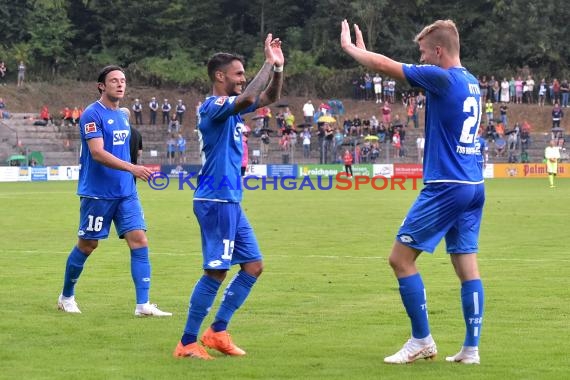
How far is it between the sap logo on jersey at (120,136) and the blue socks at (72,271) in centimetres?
111

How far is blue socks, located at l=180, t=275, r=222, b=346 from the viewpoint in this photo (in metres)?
8.68

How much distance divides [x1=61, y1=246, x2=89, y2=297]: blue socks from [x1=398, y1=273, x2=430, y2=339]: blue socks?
3.91 metres

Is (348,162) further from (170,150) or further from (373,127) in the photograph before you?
(170,150)

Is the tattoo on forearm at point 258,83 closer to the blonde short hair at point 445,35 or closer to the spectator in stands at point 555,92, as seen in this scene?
the blonde short hair at point 445,35

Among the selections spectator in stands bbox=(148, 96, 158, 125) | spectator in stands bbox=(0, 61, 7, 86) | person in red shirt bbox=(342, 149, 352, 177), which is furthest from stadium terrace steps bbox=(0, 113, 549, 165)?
spectator in stands bbox=(0, 61, 7, 86)

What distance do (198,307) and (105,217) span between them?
8.88 feet

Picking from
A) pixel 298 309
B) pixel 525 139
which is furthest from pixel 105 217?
pixel 525 139

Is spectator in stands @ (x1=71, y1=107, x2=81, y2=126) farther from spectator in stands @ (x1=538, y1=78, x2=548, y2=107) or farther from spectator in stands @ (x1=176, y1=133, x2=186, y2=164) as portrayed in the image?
spectator in stands @ (x1=538, y1=78, x2=548, y2=107)

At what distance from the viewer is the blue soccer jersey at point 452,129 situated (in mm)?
8266

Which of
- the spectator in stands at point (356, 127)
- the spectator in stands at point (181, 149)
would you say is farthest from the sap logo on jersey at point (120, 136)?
the spectator in stands at point (356, 127)

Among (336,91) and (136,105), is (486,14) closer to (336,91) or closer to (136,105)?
(336,91)

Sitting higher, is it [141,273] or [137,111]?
[137,111]

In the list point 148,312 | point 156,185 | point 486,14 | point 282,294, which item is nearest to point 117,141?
point 148,312

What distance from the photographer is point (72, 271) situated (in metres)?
11.2
